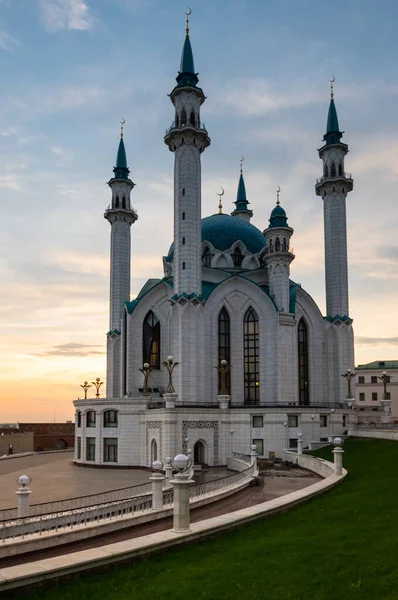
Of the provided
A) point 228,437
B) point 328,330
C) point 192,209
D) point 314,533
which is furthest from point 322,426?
point 314,533

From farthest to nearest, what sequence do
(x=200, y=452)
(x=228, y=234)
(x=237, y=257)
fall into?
1. (x=228, y=234)
2. (x=237, y=257)
3. (x=200, y=452)

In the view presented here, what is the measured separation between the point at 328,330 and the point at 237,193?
1118 inches

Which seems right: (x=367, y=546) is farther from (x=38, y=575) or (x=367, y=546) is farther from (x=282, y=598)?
(x=38, y=575)

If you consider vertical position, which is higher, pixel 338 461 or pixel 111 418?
pixel 111 418

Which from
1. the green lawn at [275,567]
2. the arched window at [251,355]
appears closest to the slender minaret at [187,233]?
the arched window at [251,355]

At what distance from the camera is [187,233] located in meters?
45.9

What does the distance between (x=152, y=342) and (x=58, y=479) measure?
1968cm

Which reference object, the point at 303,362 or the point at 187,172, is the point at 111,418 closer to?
the point at 303,362

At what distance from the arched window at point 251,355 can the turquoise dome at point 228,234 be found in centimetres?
1124

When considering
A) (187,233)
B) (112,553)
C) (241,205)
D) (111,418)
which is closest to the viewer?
(112,553)

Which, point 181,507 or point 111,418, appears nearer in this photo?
point 181,507

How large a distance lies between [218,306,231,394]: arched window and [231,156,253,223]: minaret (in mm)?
26556

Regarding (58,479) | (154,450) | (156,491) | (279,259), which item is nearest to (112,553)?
(156,491)

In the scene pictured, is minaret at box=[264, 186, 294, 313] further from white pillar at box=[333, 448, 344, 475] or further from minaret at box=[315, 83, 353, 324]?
white pillar at box=[333, 448, 344, 475]
